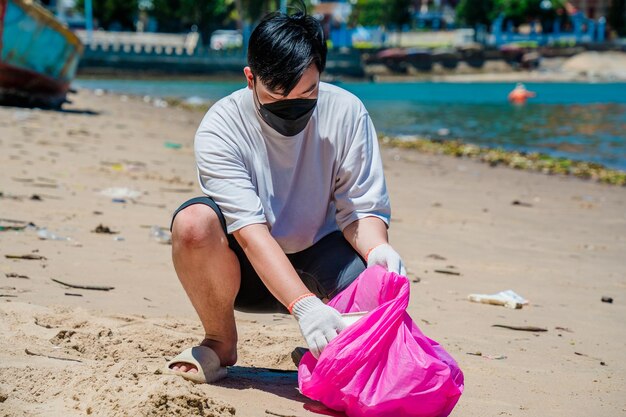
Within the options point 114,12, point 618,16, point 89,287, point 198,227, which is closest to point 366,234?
point 198,227

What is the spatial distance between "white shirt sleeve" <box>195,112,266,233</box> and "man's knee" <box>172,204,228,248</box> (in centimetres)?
4

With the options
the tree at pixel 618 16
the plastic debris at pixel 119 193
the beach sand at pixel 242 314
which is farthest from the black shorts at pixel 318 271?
the tree at pixel 618 16

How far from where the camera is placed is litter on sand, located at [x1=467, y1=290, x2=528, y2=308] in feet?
13.3

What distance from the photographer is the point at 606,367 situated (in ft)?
10.4

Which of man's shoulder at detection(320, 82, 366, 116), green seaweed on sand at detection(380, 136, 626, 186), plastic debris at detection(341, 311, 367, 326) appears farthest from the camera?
green seaweed on sand at detection(380, 136, 626, 186)

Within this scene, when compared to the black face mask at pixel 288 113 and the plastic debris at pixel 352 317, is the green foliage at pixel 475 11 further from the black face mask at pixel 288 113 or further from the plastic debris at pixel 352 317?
the plastic debris at pixel 352 317

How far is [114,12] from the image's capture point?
6069 cm

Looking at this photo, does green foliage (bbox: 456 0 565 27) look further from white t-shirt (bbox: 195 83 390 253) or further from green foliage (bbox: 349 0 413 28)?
white t-shirt (bbox: 195 83 390 253)

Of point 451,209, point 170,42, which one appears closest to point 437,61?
point 170,42

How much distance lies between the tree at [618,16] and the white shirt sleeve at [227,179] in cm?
8306

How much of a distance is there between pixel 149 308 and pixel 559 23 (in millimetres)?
86378

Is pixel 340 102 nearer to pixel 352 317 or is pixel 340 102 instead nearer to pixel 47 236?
pixel 352 317

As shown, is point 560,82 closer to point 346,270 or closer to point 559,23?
point 559,23

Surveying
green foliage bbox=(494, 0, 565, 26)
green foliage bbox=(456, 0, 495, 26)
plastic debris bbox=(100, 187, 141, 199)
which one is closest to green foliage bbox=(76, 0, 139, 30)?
green foliage bbox=(456, 0, 495, 26)
